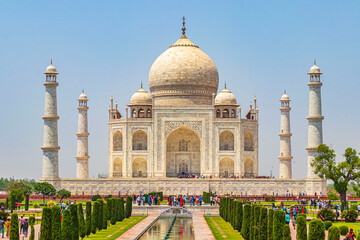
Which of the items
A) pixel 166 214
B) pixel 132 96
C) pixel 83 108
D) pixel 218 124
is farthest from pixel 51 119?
pixel 166 214

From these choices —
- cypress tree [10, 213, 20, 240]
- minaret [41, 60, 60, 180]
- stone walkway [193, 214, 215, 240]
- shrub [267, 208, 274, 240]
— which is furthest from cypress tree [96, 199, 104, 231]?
minaret [41, 60, 60, 180]

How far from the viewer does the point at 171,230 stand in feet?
64.9

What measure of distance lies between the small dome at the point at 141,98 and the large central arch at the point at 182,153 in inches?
112

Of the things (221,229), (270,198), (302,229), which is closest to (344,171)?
(270,198)

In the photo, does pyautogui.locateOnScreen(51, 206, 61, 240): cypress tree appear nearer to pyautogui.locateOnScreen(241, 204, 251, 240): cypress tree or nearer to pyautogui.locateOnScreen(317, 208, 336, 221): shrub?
pyautogui.locateOnScreen(241, 204, 251, 240): cypress tree

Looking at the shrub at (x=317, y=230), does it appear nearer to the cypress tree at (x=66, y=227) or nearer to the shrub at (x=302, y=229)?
the shrub at (x=302, y=229)

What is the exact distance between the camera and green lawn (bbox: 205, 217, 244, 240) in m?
18.4

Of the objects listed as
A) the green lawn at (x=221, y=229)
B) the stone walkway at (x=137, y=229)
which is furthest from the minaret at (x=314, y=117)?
the stone walkway at (x=137, y=229)

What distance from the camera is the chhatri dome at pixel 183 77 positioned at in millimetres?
39094

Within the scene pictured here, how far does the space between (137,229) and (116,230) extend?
2.44 ft

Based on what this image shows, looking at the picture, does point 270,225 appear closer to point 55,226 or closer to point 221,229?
point 221,229

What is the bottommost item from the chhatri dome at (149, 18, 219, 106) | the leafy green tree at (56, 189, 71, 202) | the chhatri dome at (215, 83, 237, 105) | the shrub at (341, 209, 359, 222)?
the shrub at (341, 209, 359, 222)

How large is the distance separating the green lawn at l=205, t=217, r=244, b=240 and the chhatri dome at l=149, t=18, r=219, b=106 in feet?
51.9

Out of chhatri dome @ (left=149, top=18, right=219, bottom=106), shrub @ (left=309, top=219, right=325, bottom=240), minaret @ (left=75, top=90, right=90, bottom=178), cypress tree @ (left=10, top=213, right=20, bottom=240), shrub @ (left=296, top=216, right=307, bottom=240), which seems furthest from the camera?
chhatri dome @ (left=149, top=18, right=219, bottom=106)
